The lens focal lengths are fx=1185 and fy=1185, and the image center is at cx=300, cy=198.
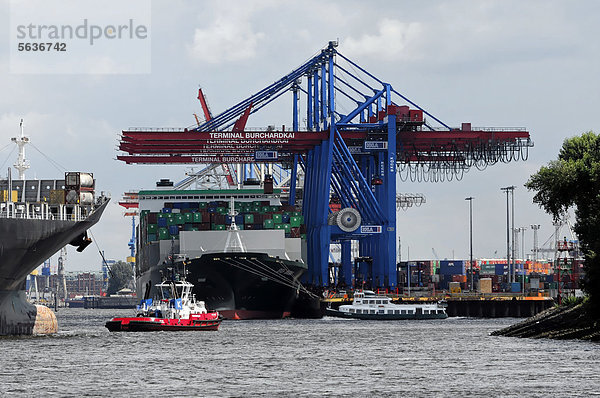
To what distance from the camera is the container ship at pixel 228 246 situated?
12569 cm

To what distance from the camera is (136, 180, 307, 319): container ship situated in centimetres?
12569

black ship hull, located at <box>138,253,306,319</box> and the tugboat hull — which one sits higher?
black ship hull, located at <box>138,253,306,319</box>

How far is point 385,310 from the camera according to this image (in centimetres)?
12875

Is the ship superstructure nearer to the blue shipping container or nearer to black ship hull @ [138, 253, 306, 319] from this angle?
black ship hull @ [138, 253, 306, 319]

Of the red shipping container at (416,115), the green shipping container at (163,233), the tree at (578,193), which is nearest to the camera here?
the tree at (578,193)

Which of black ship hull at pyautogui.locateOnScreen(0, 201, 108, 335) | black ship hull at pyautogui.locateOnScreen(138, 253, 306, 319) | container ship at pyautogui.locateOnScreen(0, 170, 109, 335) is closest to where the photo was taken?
black ship hull at pyautogui.locateOnScreen(0, 201, 108, 335)

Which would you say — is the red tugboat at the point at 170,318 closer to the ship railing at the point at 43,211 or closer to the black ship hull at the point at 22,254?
the black ship hull at the point at 22,254

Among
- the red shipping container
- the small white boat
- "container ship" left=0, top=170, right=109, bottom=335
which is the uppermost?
the red shipping container

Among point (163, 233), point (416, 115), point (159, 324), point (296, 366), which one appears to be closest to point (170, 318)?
point (159, 324)

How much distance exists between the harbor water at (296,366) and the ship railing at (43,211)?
853 cm

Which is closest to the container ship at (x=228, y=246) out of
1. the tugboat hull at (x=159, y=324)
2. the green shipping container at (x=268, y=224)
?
the green shipping container at (x=268, y=224)

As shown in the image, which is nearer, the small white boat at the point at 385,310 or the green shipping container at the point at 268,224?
the small white boat at the point at 385,310

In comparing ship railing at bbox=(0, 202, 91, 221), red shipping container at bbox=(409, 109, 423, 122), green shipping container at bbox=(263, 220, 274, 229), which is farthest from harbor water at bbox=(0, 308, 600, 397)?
red shipping container at bbox=(409, 109, 423, 122)

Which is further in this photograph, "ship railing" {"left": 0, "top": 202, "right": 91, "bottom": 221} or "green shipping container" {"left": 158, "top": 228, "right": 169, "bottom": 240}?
"green shipping container" {"left": 158, "top": 228, "right": 169, "bottom": 240}
